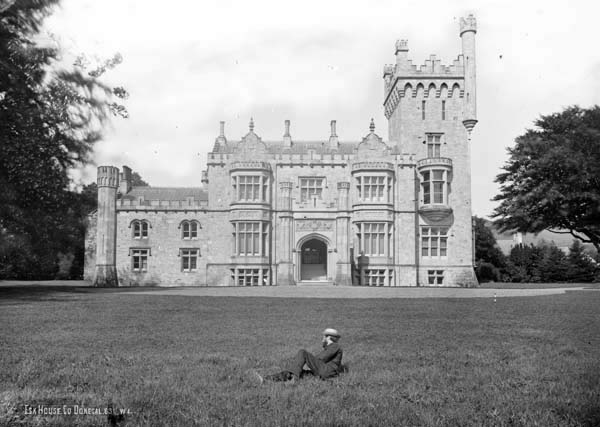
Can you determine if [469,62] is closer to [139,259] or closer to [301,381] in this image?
[139,259]

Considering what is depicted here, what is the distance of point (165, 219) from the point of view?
3962 centimetres

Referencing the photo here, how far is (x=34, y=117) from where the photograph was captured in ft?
20.1

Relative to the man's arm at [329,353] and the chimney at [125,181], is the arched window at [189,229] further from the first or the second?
the man's arm at [329,353]

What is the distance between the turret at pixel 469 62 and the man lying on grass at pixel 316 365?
33.7m

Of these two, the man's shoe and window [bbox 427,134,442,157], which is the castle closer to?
window [bbox 427,134,442,157]

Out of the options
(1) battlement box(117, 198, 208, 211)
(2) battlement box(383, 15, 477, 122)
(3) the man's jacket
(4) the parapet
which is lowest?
(3) the man's jacket

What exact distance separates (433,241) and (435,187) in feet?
11.7

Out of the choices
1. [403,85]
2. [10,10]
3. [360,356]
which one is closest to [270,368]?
[360,356]

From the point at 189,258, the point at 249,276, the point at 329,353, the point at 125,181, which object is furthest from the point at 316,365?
the point at 125,181

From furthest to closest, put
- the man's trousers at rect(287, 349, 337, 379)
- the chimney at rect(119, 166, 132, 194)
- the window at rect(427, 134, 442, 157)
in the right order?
the chimney at rect(119, 166, 132, 194)
the window at rect(427, 134, 442, 157)
the man's trousers at rect(287, 349, 337, 379)

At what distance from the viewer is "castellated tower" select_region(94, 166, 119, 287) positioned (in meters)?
38.8

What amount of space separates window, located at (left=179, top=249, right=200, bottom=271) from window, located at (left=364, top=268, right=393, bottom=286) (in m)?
11.3

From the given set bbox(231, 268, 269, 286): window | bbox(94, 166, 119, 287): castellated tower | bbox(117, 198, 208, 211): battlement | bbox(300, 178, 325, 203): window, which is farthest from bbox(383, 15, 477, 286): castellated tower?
bbox(94, 166, 119, 287): castellated tower

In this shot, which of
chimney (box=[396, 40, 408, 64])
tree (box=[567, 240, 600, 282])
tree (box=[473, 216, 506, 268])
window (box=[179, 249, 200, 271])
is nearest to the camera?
window (box=[179, 249, 200, 271])
